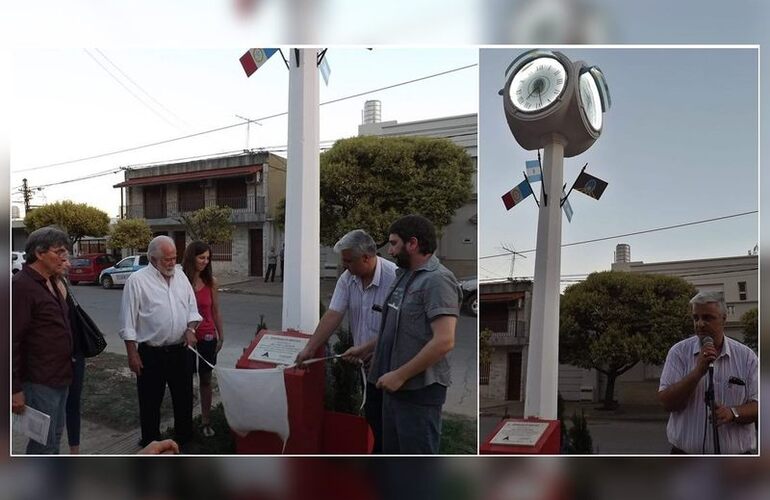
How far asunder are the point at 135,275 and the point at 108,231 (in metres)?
0.23

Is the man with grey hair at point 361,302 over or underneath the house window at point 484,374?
over

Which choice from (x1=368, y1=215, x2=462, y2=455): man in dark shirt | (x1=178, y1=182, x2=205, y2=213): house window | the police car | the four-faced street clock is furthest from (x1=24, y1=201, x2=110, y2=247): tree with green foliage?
the four-faced street clock

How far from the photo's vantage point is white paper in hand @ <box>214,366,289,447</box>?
2527 mm

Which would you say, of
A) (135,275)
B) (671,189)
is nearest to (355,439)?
(135,275)

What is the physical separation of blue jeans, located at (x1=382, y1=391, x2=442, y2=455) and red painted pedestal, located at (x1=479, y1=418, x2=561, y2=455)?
9.5 inches

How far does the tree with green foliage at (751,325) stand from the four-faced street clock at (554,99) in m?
1.00

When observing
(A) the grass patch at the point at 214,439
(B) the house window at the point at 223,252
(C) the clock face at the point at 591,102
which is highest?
(C) the clock face at the point at 591,102

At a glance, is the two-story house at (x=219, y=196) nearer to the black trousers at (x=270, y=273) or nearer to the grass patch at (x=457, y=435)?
the black trousers at (x=270, y=273)

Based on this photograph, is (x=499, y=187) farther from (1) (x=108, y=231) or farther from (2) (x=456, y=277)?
(1) (x=108, y=231)

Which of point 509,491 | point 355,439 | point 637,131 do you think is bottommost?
point 509,491

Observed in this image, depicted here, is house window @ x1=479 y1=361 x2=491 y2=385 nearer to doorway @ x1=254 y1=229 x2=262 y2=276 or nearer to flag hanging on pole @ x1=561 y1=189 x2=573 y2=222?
flag hanging on pole @ x1=561 y1=189 x2=573 y2=222

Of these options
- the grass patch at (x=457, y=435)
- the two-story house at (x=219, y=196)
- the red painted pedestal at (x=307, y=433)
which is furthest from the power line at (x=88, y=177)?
the grass patch at (x=457, y=435)

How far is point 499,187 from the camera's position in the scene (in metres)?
2.40

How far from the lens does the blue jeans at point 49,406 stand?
7.88ft
